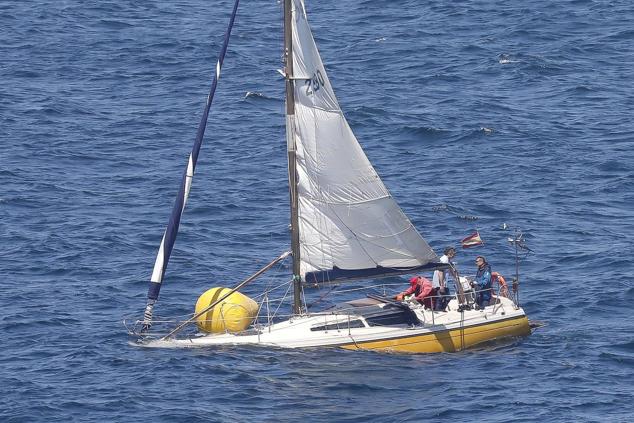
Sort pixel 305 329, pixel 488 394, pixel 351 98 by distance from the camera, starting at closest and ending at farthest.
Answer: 1. pixel 488 394
2. pixel 305 329
3. pixel 351 98

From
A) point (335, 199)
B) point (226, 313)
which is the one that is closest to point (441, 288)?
point (335, 199)

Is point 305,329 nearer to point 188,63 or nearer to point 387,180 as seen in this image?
point 387,180

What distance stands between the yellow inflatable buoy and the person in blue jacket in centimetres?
766

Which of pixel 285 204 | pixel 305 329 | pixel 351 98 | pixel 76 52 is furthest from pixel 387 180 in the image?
pixel 76 52

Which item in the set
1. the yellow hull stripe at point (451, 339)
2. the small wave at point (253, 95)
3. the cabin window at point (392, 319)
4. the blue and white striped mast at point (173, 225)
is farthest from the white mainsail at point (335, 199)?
the small wave at point (253, 95)

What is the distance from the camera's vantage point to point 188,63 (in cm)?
8225

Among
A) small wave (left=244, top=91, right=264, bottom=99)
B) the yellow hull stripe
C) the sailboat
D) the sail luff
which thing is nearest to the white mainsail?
the sailboat

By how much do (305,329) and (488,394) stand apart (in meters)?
6.80

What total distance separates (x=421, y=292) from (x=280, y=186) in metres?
17.8

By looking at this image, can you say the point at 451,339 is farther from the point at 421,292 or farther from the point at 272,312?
the point at 272,312

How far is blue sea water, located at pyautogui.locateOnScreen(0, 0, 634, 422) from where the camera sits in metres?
41.9

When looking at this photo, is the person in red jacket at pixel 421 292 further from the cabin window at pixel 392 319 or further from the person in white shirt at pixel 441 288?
the cabin window at pixel 392 319

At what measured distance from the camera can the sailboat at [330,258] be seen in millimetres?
44688

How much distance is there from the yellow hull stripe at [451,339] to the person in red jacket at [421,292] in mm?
1365
